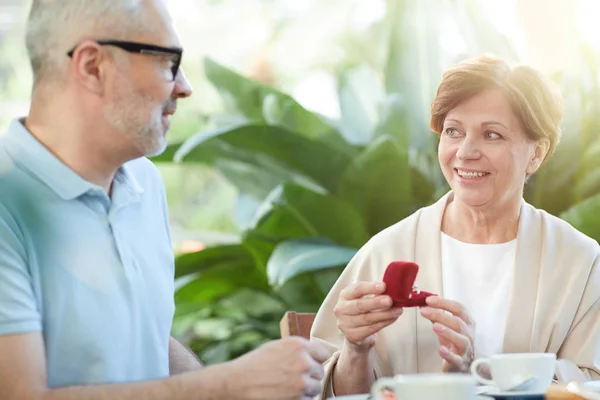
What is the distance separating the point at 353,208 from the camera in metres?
3.35

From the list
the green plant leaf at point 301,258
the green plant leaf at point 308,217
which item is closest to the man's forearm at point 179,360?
the green plant leaf at point 301,258

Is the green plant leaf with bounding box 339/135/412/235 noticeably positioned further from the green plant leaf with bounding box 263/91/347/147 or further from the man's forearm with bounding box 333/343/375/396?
the man's forearm with bounding box 333/343/375/396

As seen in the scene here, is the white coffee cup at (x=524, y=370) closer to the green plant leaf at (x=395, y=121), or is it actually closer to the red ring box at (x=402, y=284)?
the red ring box at (x=402, y=284)

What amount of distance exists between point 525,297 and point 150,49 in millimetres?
897

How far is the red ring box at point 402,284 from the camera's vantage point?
1.58 meters

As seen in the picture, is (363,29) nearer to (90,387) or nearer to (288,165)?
(288,165)

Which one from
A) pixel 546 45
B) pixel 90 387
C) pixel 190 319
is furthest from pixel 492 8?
pixel 90 387

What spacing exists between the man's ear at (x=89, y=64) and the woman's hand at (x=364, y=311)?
1.81ft

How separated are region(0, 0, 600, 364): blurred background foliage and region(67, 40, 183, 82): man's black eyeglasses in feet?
5.42

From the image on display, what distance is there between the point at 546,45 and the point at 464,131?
2.41 m

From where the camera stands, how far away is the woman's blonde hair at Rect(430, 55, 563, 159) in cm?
202

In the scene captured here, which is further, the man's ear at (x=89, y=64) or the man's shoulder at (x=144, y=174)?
the man's shoulder at (x=144, y=174)

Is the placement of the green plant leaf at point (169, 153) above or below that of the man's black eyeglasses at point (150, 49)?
below

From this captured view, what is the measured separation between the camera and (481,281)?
6.61 ft
